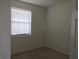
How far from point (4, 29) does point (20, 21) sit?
84.2 inches

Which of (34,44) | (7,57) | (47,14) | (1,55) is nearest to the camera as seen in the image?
(1,55)

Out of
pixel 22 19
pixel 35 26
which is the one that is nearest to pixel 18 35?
pixel 22 19

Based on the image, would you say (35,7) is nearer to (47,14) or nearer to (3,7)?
(47,14)

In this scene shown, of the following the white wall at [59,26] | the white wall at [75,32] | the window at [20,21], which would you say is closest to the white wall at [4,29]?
the white wall at [75,32]

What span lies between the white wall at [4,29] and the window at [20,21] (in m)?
1.83

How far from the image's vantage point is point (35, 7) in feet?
14.2

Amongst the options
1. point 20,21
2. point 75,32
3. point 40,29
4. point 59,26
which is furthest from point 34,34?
point 75,32

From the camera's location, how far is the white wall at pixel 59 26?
3656 millimetres

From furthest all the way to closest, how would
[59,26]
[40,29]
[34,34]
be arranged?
1. [40,29]
2. [34,34]
3. [59,26]

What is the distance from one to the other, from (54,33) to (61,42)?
62cm

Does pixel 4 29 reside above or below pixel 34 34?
above

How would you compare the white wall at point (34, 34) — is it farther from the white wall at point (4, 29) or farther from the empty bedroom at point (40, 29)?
the white wall at point (4, 29)

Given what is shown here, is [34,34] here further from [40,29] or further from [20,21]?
[20,21]

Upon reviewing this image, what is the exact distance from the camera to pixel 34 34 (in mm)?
4352
